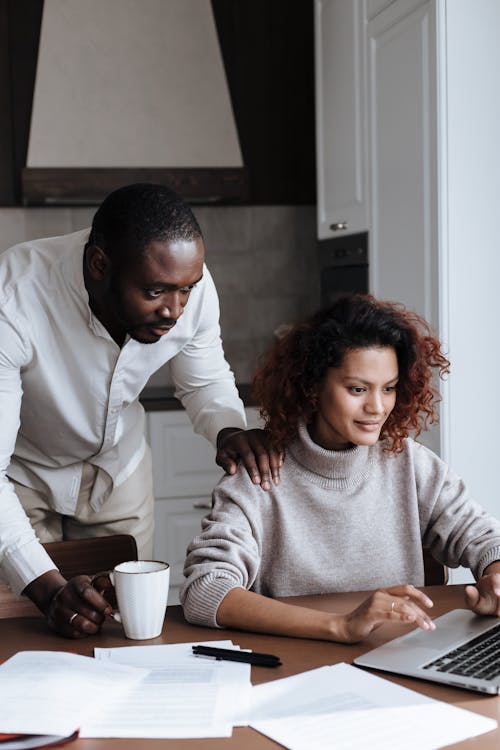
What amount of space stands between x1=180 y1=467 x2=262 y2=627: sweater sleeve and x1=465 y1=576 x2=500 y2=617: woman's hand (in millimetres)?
321

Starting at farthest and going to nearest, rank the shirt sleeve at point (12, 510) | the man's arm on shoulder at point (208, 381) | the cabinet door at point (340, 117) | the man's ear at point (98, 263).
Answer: the cabinet door at point (340, 117), the man's arm on shoulder at point (208, 381), the man's ear at point (98, 263), the shirt sleeve at point (12, 510)

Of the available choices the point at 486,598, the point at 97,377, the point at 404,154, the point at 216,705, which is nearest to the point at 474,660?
the point at 486,598

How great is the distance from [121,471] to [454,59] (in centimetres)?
136

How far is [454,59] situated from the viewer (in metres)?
2.47

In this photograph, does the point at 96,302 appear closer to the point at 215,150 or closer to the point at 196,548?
the point at 196,548

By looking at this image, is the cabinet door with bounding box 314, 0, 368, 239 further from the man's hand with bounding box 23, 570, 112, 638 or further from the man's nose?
the man's hand with bounding box 23, 570, 112, 638

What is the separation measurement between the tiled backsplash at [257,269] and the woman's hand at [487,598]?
8.50 feet

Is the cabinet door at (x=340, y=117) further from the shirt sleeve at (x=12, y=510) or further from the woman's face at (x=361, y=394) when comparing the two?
the shirt sleeve at (x=12, y=510)

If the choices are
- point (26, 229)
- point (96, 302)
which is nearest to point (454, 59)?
point (96, 302)

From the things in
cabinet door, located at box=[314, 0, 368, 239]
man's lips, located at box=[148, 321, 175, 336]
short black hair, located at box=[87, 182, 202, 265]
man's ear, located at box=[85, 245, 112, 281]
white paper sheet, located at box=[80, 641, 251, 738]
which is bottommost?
white paper sheet, located at box=[80, 641, 251, 738]

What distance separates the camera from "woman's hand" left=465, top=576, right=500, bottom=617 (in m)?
1.33

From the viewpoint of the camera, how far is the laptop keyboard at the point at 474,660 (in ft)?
3.67

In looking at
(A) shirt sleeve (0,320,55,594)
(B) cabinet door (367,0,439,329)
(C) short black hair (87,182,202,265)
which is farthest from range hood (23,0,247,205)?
(C) short black hair (87,182,202,265)

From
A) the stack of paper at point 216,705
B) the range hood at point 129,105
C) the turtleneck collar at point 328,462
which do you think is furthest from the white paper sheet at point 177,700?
the range hood at point 129,105
